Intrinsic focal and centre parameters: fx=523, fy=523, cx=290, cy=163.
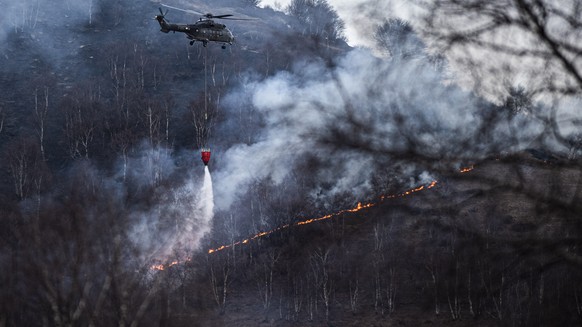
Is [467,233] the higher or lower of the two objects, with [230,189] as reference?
higher

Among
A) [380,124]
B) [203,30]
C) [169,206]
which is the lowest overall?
[169,206]

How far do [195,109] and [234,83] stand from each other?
5.16 metres

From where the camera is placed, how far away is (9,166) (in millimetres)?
39938

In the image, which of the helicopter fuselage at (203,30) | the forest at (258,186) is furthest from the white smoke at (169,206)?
the helicopter fuselage at (203,30)

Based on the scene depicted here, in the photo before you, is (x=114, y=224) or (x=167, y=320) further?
(x=167, y=320)

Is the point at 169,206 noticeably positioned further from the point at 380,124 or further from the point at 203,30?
the point at 380,124

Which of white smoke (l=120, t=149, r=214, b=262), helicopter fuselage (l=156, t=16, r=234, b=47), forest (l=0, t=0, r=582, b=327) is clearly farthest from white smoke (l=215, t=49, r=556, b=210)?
white smoke (l=120, t=149, r=214, b=262)

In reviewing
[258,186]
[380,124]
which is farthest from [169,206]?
[380,124]

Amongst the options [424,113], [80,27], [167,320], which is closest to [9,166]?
[167,320]

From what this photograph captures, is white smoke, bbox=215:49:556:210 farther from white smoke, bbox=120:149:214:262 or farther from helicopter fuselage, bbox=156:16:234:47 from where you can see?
white smoke, bbox=120:149:214:262

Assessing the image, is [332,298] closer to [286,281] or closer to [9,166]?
[286,281]

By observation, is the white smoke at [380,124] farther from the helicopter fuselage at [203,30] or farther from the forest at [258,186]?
the helicopter fuselage at [203,30]

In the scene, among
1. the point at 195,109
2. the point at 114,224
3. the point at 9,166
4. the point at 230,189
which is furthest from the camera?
the point at 195,109

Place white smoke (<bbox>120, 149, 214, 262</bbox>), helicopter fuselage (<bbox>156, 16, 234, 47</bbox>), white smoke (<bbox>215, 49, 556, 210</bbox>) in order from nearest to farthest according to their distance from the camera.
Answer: white smoke (<bbox>215, 49, 556, 210</bbox>) < helicopter fuselage (<bbox>156, 16, 234, 47</bbox>) < white smoke (<bbox>120, 149, 214, 262</bbox>)
